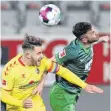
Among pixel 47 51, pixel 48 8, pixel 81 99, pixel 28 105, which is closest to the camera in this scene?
pixel 28 105

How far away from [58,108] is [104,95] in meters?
4.27

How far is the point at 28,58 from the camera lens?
7203 millimetres

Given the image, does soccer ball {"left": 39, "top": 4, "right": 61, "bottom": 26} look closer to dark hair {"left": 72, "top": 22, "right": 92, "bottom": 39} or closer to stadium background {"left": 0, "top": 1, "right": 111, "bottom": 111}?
dark hair {"left": 72, "top": 22, "right": 92, "bottom": 39}

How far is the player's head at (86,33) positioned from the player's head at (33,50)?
0.94 metres

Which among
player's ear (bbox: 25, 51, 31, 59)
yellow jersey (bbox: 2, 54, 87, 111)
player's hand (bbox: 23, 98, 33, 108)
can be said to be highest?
player's ear (bbox: 25, 51, 31, 59)

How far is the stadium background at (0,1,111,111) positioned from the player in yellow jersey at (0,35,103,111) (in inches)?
197

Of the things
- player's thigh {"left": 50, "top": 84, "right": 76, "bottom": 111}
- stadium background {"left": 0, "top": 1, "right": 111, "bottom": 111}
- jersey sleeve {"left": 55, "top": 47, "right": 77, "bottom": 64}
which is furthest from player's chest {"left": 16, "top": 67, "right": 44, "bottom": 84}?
stadium background {"left": 0, "top": 1, "right": 111, "bottom": 111}

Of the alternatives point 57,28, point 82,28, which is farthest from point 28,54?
point 57,28

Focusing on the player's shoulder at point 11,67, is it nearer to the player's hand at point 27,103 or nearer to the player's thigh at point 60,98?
the player's hand at point 27,103

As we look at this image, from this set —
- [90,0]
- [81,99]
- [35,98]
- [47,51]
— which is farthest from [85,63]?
[90,0]

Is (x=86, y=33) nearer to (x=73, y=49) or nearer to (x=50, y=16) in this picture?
(x=73, y=49)

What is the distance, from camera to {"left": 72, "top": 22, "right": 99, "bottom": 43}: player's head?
802 cm

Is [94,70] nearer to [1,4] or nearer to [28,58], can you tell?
[1,4]

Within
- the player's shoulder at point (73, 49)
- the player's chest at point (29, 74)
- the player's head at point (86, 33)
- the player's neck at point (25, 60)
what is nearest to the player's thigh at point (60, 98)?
the player's shoulder at point (73, 49)
